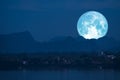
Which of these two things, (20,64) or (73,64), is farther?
(73,64)

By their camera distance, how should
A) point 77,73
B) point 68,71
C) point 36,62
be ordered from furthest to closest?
point 68,71, point 77,73, point 36,62

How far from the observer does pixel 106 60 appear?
38.0 feet

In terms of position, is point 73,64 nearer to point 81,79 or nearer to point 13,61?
point 81,79

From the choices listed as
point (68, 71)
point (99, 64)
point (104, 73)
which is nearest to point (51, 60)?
point (99, 64)

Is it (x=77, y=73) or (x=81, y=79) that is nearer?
(x=81, y=79)

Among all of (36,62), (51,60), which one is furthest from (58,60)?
(36,62)

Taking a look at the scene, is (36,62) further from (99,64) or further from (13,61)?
(99,64)

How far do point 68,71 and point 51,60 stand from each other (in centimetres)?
449

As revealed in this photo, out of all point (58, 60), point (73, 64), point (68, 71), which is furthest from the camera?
point (68, 71)

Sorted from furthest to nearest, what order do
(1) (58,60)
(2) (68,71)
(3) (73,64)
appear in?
(2) (68,71) < (3) (73,64) < (1) (58,60)

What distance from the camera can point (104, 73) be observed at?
48.5ft

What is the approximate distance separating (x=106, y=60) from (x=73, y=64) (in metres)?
2.56

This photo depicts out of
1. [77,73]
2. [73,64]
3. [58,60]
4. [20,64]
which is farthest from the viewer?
[77,73]

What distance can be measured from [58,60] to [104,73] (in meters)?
3.84
